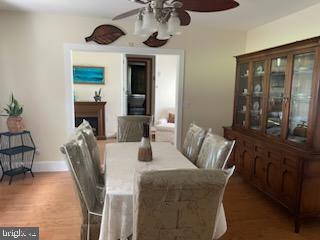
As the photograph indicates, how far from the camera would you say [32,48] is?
3.69m

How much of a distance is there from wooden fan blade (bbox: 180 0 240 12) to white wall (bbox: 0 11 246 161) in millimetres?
2173

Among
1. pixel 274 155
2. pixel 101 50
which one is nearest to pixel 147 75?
pixel 101 50

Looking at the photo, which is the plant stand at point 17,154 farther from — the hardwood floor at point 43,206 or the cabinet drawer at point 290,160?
the cabinet drawer at point 290,160

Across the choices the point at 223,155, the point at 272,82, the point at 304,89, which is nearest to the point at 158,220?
the point at 223,155

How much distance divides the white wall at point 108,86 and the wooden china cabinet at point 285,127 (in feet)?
12.4

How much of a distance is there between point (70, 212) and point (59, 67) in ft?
7.23

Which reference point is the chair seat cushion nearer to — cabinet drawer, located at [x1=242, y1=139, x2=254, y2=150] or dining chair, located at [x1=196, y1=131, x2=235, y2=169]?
cabinet drawer, located at [x1=242, y1=139, x2=254, y2=150]

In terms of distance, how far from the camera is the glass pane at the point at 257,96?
339 cm

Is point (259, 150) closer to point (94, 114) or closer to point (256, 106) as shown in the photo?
point (256, 106)

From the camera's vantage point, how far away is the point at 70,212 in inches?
108

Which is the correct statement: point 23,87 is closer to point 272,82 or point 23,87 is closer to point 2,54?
point 2,54

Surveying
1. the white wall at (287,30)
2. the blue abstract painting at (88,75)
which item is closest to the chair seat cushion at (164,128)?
the blue abstract painting at (88,75)

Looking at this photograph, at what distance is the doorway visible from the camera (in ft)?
24.4

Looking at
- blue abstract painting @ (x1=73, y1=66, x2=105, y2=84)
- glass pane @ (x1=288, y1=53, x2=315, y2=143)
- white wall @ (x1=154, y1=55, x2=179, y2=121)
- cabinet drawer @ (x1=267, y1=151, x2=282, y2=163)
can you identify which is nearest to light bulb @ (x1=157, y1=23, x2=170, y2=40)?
glass pane @ (x1=288, y1=53, x2=315, y2=143)
